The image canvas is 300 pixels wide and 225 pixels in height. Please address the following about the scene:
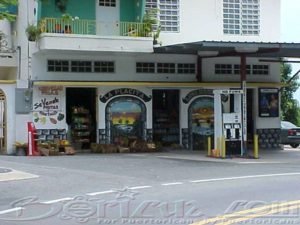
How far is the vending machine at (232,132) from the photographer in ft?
77.4

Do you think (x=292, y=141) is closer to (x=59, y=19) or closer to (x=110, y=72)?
(x=110, y=72)

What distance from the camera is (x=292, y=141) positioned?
32.5 m

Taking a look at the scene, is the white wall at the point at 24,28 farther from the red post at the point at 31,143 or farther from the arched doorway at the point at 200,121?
the arched doorway at the point at 200,121

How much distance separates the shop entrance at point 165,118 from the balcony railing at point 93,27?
3.22 meters

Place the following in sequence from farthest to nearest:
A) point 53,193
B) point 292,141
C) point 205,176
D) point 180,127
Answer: point 292,141
point 180,127
point 205,176
point 53,193

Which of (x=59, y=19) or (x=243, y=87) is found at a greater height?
(x=59, y=19)

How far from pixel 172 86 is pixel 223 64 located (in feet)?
10.3

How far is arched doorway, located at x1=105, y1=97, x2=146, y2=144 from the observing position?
1043 inches

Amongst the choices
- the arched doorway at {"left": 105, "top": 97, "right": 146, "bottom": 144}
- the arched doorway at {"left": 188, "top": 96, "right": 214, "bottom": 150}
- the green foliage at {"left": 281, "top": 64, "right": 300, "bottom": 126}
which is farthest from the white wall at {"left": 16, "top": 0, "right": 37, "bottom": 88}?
the green foliage at {"left": 281, "top": 64, "right": 300, "bottom": 126}

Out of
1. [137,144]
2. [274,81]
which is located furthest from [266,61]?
[137,144]

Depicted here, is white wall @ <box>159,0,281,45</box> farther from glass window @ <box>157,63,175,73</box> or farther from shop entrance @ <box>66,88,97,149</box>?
shop entrance @ <box>66,88,97,149</box>

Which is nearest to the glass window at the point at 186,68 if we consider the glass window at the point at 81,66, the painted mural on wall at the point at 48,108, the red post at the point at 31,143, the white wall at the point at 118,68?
the white wall at the point at 118,68

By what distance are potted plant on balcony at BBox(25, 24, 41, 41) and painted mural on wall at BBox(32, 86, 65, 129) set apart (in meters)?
2.09

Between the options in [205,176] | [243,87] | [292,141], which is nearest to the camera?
[205,176]
